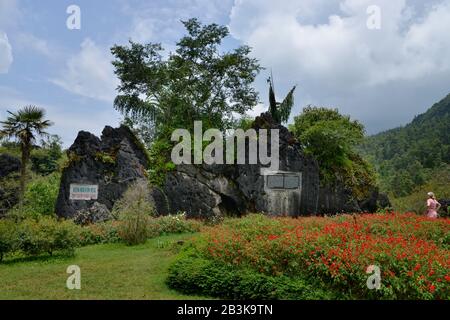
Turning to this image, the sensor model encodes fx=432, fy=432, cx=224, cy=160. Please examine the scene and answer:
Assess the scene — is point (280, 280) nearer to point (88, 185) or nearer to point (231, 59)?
point (88, 185)

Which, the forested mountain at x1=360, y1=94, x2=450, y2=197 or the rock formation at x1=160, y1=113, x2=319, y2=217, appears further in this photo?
the forested mountain at x1=360, y1=94, x2=450, y2=197

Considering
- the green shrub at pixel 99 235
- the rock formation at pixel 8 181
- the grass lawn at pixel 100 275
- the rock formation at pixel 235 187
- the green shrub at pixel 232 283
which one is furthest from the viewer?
the rock formation at pixel 8 181

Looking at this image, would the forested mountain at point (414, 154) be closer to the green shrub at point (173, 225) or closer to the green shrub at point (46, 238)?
the green shrub at point (173, 225)

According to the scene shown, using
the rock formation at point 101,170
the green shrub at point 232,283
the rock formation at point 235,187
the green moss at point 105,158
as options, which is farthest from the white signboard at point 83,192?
the green shrub at point 232,283

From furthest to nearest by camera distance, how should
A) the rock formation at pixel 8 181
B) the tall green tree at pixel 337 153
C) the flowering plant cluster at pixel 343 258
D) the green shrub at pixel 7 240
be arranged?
the rock formation at pixel 8 181, the tall green tree at pixel 337 153, the green shrub at pixel 7 240, the flowering plant cluster at pixel 343 258

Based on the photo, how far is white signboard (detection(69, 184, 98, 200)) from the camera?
1895 centimetres

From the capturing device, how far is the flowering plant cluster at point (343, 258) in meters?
7.40

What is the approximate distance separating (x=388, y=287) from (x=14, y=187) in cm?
2244

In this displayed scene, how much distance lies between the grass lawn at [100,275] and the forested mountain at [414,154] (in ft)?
50.0

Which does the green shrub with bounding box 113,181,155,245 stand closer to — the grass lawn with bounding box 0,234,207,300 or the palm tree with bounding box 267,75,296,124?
the grass lawn with bounding box 0,234,207,300

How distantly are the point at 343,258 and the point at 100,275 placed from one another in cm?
553

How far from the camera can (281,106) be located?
24.0 m

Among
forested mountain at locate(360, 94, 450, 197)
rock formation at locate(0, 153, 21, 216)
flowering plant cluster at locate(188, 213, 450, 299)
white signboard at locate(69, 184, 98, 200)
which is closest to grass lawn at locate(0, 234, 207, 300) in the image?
flowering plant cluster at locate(188, 213, 450, 299)

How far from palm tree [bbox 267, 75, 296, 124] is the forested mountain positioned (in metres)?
4.46
